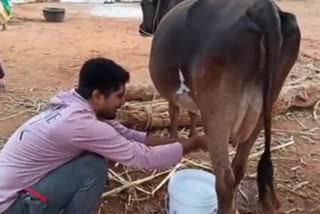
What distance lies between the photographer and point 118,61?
6.96m

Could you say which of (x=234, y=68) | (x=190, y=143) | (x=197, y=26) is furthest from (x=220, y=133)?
(x=197, y=26)

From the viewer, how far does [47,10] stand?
995cm

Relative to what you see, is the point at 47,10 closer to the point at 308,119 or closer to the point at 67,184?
the point at 308,119

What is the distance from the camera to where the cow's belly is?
2.85 m

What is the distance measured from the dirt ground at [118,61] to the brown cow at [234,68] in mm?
719

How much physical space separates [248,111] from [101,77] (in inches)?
26.6

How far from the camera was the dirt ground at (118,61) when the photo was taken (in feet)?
12.1

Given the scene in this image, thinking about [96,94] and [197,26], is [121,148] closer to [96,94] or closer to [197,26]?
[96,94]

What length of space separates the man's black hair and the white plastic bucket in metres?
0.66

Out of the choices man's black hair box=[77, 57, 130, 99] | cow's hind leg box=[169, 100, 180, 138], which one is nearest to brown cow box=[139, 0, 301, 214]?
man's black hair box=[77, 57, 130, 99]

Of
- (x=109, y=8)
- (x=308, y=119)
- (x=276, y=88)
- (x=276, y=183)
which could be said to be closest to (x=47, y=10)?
(x=109, y=8)

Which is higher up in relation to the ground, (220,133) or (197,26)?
(197,26)

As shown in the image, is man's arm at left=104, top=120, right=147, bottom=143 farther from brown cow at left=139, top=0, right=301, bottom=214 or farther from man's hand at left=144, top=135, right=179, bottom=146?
brown cow at left=139, top=0, right=301, bottom=214

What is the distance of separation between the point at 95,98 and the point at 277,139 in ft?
7.03
